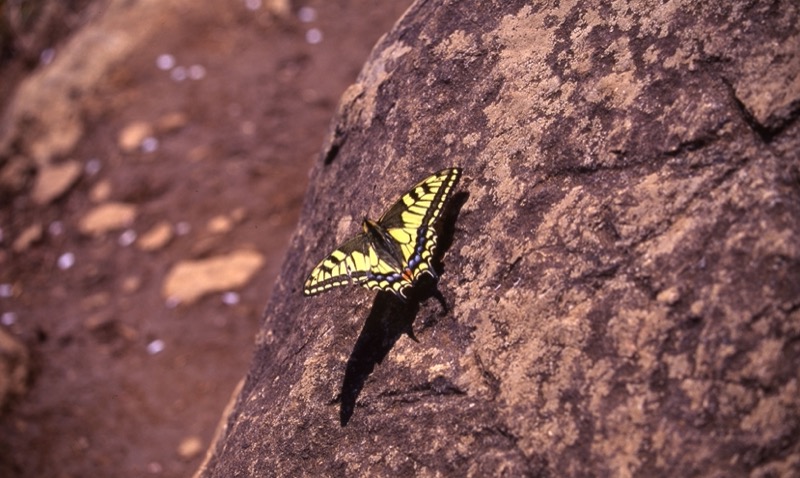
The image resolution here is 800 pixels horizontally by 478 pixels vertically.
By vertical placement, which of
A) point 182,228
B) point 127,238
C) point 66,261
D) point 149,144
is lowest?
→ point 182,228

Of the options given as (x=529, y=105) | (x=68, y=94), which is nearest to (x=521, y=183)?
(x=529, y=105)

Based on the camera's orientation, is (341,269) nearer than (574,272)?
No

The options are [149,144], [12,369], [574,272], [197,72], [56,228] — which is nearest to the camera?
[574,272]

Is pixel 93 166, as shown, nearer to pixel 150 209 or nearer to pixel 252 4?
pixel 150 209

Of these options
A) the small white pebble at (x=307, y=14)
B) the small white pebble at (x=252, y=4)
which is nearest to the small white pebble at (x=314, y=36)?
the small white pebble at (x=307, y=14)

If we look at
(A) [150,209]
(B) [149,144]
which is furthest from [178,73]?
(A) [150,209]

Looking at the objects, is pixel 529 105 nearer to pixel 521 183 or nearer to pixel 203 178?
pixel 521 183

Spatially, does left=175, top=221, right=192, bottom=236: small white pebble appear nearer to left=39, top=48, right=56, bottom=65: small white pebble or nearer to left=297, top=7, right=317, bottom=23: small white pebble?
left=297, top=7, right=317, bottom=23: small white pebble

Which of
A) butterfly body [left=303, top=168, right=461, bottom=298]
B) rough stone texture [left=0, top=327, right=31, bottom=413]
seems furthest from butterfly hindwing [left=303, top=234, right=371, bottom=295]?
rough stone texture [left=0, top=327, right=31, bottom=413]
